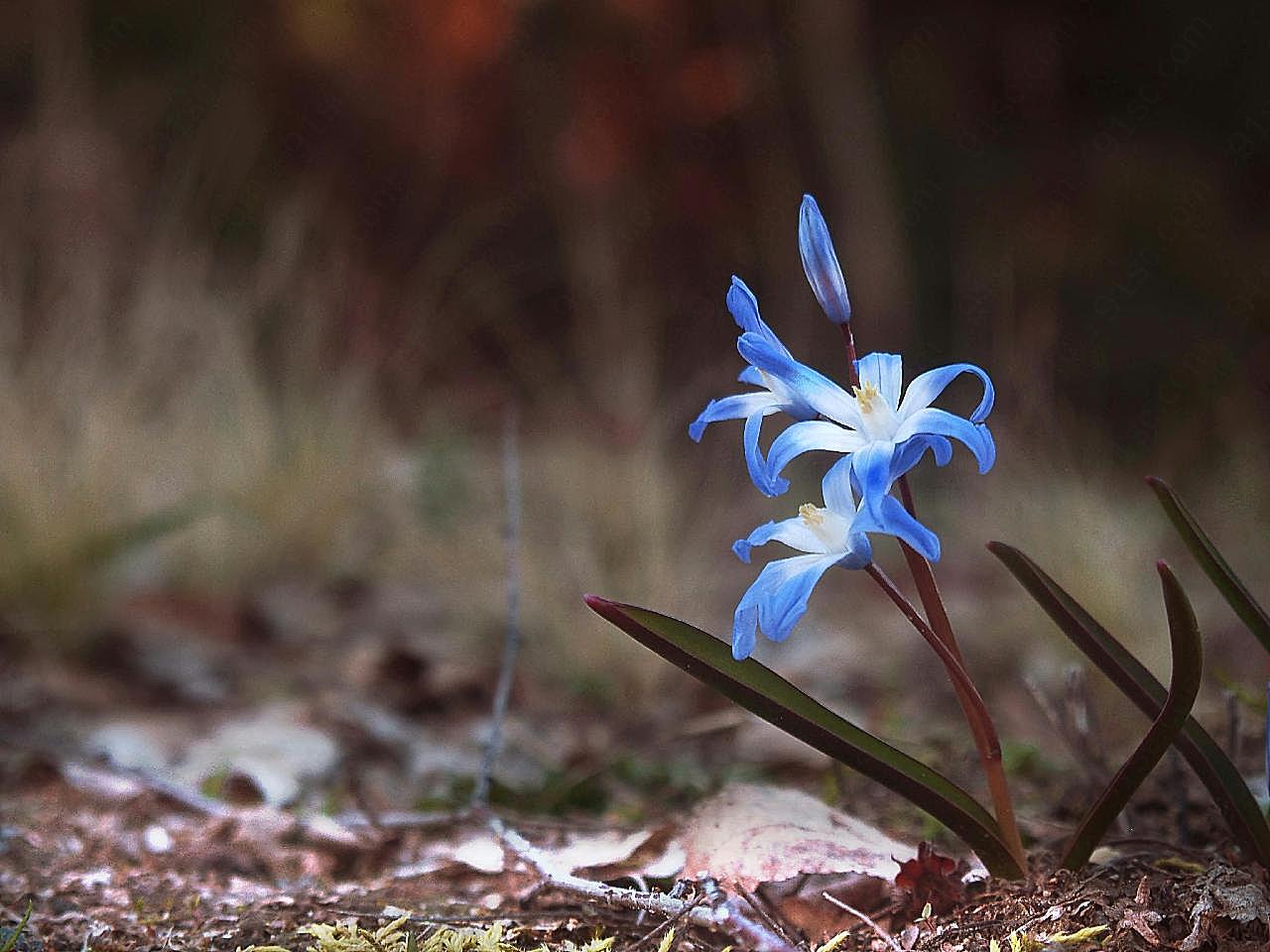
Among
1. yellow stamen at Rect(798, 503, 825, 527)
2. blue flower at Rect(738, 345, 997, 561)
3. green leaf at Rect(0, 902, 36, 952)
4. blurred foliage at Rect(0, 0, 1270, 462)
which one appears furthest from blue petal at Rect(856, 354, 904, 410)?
blurred foliage at Rect(0, 0, 1270, 462)

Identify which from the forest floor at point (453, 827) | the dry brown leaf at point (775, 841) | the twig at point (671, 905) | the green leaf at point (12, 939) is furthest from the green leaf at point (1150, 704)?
the green leaf at point (12, 939)

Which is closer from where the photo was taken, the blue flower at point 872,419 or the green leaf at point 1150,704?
the blue flower at point 872,419

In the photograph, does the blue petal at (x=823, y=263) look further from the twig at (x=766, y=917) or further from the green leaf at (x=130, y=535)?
the green leaf at (x=130, y=535)

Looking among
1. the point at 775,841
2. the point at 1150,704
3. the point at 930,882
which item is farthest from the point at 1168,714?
the point at 775,841

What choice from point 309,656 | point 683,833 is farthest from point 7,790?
point 683,833

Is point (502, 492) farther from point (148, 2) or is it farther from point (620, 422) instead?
point (148, 2)

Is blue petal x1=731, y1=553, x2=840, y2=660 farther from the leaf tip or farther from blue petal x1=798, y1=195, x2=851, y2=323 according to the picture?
blue petal x1=798, y1=195, x2=851, y2=323

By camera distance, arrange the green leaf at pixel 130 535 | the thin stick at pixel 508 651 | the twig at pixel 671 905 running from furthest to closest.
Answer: the green leaf at pixel 130 535, the thin stick at pixel 508 651, the twig at pixel 671 905
